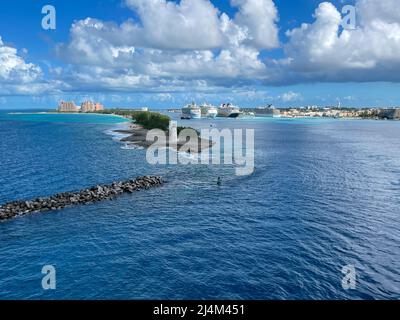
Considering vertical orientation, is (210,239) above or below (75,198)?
below

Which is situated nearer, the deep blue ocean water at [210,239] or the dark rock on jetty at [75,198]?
the deep blue ocean water at [210,239]

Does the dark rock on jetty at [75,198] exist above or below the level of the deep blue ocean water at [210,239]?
above

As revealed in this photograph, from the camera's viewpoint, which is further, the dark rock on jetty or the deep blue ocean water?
the dark rock on jetty

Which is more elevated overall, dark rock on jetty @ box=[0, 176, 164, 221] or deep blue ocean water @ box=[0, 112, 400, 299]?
dark rock on jetty @ box=[0, 176, 164, 221]

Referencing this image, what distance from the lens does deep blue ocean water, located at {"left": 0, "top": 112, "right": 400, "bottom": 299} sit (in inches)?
1337

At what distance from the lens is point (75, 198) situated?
61.4 metres

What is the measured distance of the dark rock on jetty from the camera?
55312mm

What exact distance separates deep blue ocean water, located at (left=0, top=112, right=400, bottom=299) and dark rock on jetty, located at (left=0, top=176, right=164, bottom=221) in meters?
2.15

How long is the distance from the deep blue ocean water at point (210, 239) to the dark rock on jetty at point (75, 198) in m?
2.15

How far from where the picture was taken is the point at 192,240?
147ft

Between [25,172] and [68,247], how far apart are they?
52.3m

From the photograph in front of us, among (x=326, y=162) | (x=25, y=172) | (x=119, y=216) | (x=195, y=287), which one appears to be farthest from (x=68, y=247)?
(x=326, y=162)

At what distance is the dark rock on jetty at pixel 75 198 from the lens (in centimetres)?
5531

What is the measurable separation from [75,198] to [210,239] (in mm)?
26803
